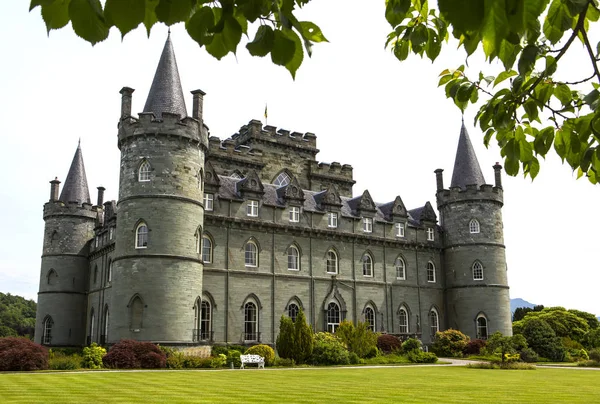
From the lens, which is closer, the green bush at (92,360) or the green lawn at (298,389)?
the green lawn at (298,389)

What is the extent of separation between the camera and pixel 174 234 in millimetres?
31359

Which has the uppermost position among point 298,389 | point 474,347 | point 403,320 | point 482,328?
point 403,320

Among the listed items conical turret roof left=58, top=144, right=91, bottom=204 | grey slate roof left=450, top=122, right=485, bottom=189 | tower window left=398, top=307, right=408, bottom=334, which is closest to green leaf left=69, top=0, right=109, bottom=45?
tower window left=398, top=307, right=408, bottom=334

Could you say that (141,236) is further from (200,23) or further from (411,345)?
(200,23)

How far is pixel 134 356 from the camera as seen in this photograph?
26.4 m

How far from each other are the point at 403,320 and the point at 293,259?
9685mm

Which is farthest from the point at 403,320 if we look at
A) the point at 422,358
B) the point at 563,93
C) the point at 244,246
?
the point at 563,93

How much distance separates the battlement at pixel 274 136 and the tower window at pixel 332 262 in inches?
393

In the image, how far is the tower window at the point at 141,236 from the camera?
31.3 m

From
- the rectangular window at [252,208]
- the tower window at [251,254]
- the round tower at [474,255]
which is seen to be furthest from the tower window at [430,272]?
the rectangular window at [252,208]

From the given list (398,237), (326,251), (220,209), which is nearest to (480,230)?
(398,237)

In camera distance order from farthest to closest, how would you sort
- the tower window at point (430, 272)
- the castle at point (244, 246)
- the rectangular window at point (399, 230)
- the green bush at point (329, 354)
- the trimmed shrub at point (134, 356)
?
the tower window at point (430, 272)
the rectangular window at point (399, 230)
the castle at point (244, 246)
the green bush at point (329, 354)
the trimmed shrub at point (134, 356)

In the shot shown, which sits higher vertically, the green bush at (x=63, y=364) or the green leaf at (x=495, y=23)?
the green leaf at (x=495, y=23)

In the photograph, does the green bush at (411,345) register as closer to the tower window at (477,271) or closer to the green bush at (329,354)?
the green bush at (329,354)
